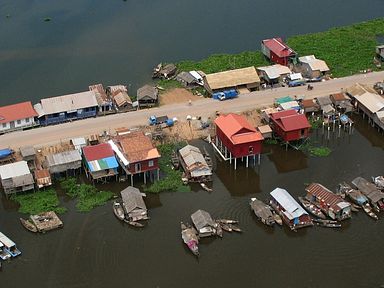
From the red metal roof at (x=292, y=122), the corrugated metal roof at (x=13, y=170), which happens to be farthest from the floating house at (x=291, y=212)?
the corrugated metal roof at (x=13, y=170)

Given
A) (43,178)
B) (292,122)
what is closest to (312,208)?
(292,122)

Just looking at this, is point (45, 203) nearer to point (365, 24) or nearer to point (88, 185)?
point (88, 185)

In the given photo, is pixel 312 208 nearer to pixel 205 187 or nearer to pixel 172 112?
pixel 205 187

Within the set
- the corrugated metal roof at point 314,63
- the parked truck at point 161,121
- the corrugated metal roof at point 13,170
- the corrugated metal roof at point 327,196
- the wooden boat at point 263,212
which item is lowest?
the wooden boat at point 263,212

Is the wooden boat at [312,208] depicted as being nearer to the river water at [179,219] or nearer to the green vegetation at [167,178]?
the river water at [179,219]

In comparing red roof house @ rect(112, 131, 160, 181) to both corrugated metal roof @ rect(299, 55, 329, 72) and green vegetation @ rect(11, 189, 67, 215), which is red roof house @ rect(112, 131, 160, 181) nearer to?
green vegetation @ rect(11, 189, 67, 215)
